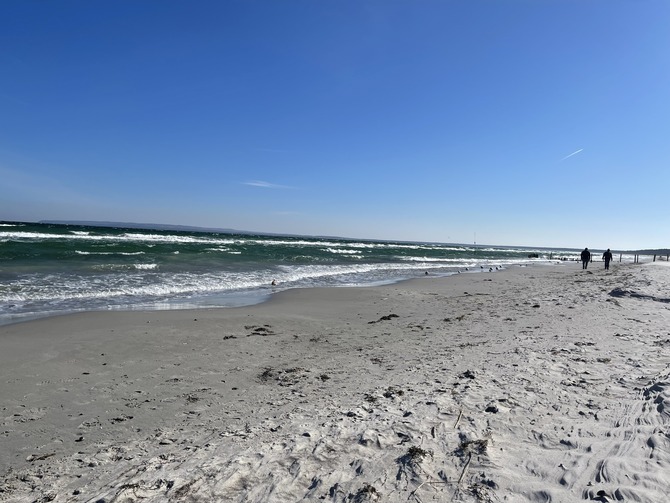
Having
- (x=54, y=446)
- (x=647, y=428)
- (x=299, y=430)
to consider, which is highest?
(x=647, y=428)

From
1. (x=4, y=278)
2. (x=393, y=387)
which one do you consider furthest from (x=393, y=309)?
(x=4, y=278)

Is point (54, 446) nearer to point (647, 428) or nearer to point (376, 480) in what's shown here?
point (376, 480)

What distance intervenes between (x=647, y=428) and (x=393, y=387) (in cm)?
244

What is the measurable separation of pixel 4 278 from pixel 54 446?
1325cm

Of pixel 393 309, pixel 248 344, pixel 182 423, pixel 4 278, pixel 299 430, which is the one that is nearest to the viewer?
pixel 299 430

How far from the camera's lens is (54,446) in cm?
377

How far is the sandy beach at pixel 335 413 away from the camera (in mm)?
2967

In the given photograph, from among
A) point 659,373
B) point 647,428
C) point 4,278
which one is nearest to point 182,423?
point 647,428

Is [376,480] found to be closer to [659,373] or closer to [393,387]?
[393,387]

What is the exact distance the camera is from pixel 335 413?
13.9 feet

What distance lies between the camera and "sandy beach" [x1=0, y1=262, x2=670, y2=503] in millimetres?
2967

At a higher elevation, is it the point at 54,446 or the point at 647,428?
the point at 647,428

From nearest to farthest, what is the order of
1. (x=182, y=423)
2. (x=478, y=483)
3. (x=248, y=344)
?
(x=478, y=483) < (x=182, y=423) < (x=248, y=344)

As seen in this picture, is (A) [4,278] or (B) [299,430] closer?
(B) [299,430]
